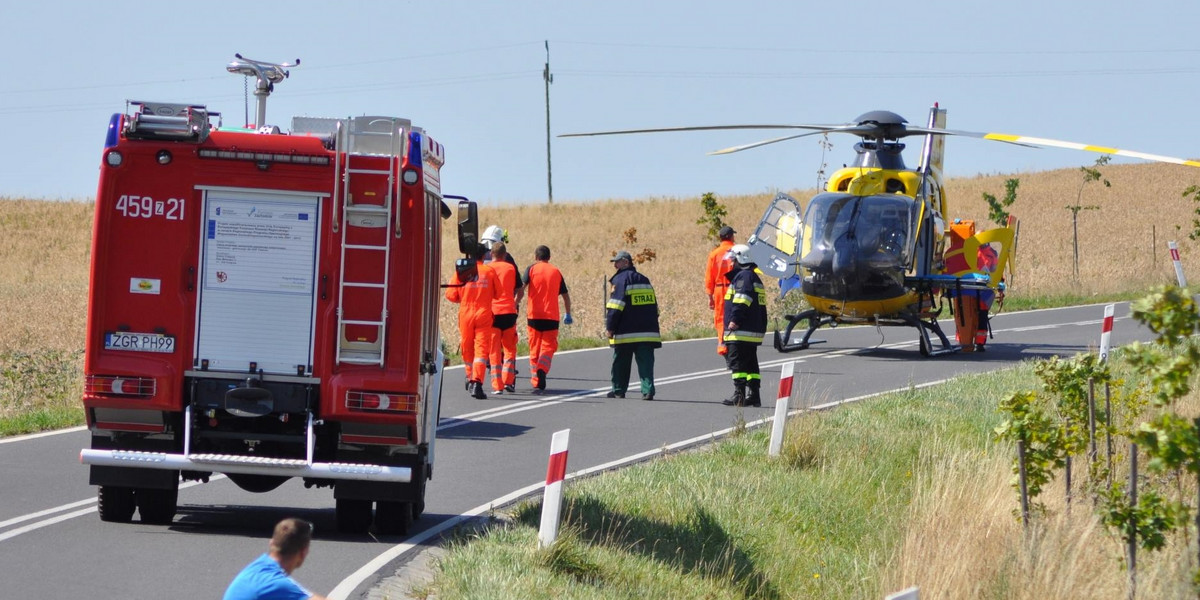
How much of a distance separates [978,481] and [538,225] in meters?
65.9

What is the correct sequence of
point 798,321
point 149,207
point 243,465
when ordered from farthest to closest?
point 798,321
point 149,207
point 243,465

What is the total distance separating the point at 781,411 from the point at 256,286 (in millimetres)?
5197

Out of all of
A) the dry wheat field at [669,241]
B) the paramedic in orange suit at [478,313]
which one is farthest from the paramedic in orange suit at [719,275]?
the dry wheat field at [669,241]

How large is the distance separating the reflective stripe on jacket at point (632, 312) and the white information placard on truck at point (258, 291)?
8.03 m

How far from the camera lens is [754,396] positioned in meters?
17.2

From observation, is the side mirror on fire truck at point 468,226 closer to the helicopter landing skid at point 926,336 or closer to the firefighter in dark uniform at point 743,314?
the firefighter in dark uniform at point 743,314

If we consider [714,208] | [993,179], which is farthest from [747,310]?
[993,179]

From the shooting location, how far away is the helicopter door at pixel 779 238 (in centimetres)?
2334

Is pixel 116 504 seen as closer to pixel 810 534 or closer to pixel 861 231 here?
pixel 810 534

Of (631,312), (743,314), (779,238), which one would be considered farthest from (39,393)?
(779,238)

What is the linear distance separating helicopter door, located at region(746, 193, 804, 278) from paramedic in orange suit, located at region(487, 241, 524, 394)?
6166 mm

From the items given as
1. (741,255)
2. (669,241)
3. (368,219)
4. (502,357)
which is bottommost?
(502,357)

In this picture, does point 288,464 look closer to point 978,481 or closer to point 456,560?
point 456,560

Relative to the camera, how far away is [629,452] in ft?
46.5
